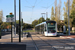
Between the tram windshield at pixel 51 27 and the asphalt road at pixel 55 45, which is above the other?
the tram windshield at pixel 51 27

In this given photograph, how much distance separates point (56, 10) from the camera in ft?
220

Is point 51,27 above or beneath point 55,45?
above

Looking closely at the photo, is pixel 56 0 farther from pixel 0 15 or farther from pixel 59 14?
pixel 0 15

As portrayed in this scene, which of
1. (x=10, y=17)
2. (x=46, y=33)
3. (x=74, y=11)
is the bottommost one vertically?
(x=46, y=33)

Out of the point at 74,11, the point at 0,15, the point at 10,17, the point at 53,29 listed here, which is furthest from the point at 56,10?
the point at 10,17

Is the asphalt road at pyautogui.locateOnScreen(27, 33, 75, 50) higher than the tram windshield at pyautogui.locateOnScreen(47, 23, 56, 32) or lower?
lower

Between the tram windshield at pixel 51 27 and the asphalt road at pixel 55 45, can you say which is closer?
the asphalt road at pixel 55 45

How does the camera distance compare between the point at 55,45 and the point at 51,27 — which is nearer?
the point at 55,45

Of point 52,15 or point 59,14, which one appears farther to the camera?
point 52,15

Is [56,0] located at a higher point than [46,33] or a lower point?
higher

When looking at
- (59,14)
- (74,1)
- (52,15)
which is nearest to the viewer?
(74,1)

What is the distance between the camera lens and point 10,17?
18641 millimetres

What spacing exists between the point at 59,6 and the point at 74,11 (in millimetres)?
15738

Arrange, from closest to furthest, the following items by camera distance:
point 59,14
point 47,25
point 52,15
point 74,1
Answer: point 47,25 < point 74,1 < point 59,14 < point 52,15
